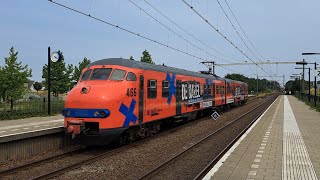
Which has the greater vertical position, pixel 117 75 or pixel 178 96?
pixel 117 75

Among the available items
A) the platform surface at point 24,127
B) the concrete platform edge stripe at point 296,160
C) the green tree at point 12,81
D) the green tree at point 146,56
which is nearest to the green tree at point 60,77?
the green tree at point 146,56

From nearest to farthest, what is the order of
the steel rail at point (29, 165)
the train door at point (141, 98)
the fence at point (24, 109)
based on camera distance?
the steel rail at point (29, 165) < the train door at point (141, 98) < the fence at point (24, 109)

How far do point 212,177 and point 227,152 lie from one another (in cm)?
324

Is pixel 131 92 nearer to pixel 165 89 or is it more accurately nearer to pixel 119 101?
pixel 119 101

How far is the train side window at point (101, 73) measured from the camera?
1305 centimetres

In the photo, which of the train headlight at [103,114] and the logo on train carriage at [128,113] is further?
the logo on train carriage at [128,113]

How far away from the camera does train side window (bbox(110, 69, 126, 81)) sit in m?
12.9

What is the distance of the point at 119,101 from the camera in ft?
39.8

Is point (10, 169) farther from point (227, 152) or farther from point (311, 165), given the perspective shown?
point (311, 165)

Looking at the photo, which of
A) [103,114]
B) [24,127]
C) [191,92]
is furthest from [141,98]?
[191,92]

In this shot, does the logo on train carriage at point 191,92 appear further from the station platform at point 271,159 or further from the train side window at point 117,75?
the train side window at point 117,75

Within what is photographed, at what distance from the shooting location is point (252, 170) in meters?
8.93

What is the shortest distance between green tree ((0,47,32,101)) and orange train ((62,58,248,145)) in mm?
16432

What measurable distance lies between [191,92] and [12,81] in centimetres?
1592
